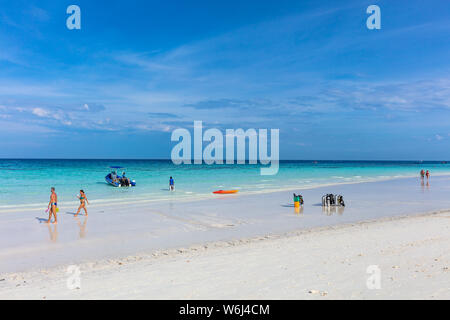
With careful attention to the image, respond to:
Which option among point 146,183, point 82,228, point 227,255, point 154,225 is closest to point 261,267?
point 227,255

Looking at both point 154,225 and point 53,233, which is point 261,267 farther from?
point 53,233

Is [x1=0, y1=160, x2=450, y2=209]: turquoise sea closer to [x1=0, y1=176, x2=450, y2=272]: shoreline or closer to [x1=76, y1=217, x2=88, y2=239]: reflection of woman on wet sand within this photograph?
[x1=0, y1=176, x2=450, y2=272]: shoreline

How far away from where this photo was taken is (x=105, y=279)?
7.14 metres

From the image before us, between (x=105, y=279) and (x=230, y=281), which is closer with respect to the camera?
(x=230, y=281)

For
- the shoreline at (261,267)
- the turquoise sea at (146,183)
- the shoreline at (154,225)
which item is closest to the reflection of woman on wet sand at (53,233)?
the shoreline at (154,225)

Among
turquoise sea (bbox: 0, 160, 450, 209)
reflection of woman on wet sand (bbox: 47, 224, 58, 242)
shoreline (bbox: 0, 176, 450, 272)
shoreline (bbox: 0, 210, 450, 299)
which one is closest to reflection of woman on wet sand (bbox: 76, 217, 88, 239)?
shoreline (bbox: 0, 176, 450, 272)

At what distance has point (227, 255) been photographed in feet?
29.4

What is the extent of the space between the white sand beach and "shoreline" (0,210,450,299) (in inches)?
1.0

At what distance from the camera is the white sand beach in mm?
6207

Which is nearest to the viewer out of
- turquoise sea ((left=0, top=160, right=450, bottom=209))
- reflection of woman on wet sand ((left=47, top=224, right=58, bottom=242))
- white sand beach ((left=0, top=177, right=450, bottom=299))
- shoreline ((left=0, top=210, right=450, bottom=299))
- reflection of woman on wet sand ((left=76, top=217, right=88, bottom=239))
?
shoreline ((left=0, top=210, right=450, bottom=299))

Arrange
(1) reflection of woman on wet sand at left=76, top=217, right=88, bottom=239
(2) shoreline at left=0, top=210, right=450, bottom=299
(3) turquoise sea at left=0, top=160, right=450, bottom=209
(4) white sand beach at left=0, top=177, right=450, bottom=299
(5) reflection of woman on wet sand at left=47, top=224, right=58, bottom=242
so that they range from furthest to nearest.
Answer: (3) turquoise sea at left=0, top=160, right=450, bottom=209 → (1) reflection of woman on wet sand at left=76, top=217, right=88, bottom=239 → (5) reflection of woman on wet sand at left=47, top=224, right=58, bottom=242 → (4) white sand beach at left=0, top=177, right=450, bottom=299 → (2) shoreline at left=0, top=210, right=450, bottom=299
